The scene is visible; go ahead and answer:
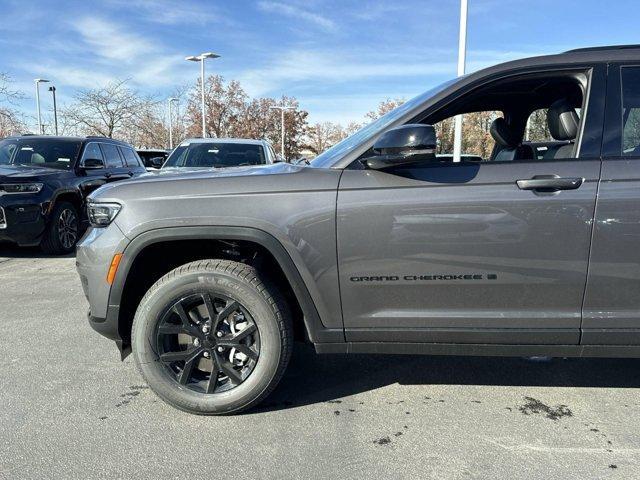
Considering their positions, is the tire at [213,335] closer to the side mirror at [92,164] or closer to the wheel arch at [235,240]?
the wheel arch at [235,240]

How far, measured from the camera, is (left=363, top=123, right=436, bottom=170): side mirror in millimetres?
2285

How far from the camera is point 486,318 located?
248 cm

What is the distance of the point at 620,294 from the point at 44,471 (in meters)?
2.89

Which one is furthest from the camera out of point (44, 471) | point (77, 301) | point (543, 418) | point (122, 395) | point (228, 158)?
point (228, 158)

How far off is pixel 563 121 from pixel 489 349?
137cm

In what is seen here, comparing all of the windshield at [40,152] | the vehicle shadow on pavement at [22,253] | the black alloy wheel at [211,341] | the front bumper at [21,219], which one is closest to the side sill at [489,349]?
the black alloy wheel at [211,341]

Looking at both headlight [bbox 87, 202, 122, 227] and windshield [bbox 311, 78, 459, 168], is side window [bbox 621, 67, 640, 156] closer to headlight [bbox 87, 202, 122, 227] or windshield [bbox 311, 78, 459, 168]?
windshield [bbox 311, 78, 459, 168]

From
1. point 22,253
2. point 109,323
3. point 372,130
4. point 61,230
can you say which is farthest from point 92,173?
point 372,130

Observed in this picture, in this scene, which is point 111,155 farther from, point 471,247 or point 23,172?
point 471,247

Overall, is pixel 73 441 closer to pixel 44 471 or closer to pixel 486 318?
pixel 44 471

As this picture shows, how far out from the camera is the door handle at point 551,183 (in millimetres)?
2355

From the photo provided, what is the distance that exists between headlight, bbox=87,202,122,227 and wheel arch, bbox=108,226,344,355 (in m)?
0.21

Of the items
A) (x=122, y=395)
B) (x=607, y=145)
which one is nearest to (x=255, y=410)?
(x=122, y=395)

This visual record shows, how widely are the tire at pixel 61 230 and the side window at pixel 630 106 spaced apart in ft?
23.1
